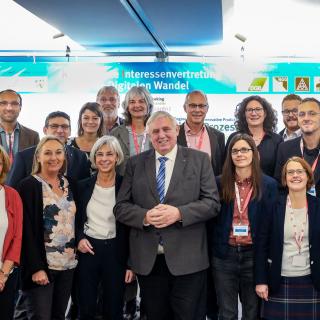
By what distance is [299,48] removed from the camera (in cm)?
598

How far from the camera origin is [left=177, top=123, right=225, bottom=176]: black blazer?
12.0ft

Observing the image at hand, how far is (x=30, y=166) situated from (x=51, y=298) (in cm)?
95

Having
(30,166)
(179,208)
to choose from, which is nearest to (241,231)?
(179,208)

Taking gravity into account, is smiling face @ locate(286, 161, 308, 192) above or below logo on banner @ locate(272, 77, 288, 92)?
below

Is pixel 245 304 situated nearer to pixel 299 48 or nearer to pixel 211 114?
pixel 211 114

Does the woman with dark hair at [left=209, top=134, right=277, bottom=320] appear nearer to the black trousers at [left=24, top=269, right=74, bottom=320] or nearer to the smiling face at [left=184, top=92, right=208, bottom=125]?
the smiling face at [left=184, top=92, right=208, bottom=125]

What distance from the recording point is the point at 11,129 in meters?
4.04

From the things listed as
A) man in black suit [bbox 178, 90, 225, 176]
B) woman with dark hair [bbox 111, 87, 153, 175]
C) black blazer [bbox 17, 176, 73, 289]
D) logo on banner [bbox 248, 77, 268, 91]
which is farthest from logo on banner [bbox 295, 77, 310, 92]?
black blazer [bbox 17, 176, 73, 289]

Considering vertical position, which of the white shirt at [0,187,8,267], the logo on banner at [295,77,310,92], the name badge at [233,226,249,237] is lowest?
the name badge at [233,226,249,237]

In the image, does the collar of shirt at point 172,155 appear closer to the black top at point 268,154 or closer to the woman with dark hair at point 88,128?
the black top at point 268,154

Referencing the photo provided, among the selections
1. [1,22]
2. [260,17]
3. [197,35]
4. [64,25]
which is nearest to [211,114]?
[197,35]

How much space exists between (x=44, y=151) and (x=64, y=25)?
2423 millimetres

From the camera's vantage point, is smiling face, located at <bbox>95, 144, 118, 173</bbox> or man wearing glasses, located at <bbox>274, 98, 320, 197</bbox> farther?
man wearing glasses, located at <bbox>274, 98, 320, 197</bbox>

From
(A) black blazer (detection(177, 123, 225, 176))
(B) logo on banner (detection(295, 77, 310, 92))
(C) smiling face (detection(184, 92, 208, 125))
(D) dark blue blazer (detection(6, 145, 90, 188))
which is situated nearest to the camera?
(D) dark blue blazer (detection(6, 145, 90, 188))
